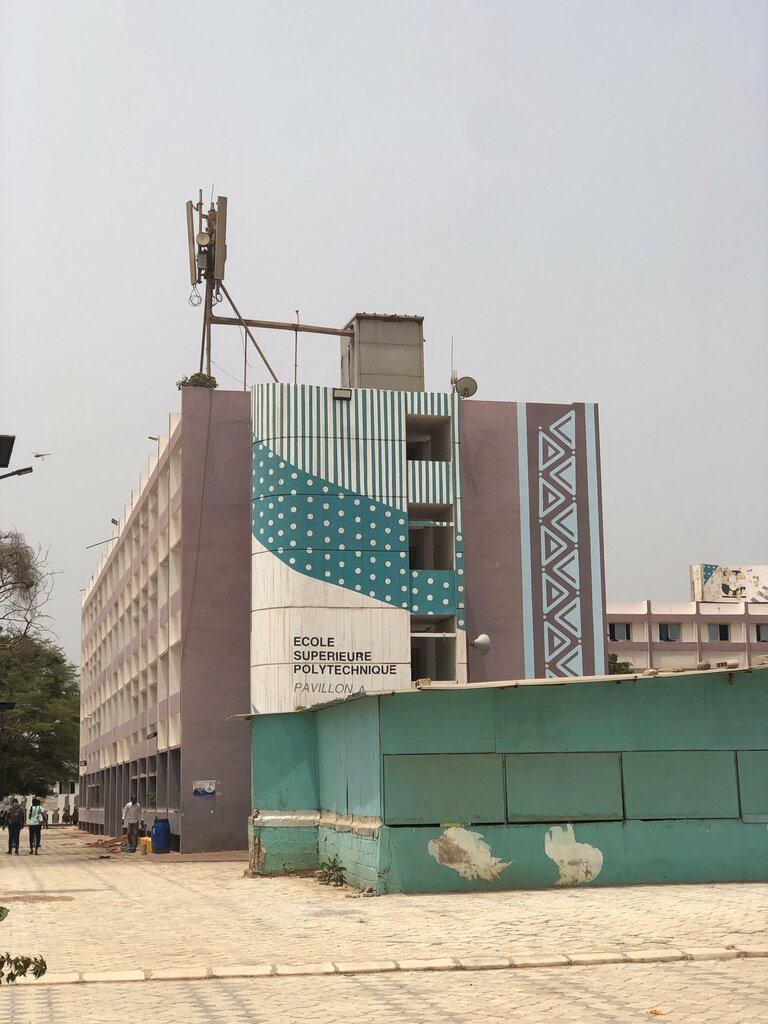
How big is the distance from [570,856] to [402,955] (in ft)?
23.6

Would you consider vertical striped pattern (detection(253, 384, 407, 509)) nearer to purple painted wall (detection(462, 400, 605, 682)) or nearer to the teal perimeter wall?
purple painted wall (detection(462, 400, 605, 682))

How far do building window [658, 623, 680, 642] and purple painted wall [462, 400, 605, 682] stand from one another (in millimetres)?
53914

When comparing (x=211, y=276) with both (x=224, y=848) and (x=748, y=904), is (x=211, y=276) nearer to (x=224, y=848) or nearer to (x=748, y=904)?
(x=224, y=848)

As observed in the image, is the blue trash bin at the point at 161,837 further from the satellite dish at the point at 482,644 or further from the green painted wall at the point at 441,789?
the green painted wall at the point at 441,789

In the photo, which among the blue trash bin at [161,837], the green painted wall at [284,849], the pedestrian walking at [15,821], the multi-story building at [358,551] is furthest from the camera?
the pedestrian walking at [15,821]

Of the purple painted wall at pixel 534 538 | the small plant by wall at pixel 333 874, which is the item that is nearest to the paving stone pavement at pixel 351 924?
the small plant by wall at pixel 333 874

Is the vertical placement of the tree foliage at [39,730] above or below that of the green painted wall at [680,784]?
above

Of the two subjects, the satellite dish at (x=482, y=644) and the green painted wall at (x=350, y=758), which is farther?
the satellite dish at (x=482, y=644)

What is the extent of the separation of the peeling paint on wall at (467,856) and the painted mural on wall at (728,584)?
7487cm

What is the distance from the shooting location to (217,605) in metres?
37.0

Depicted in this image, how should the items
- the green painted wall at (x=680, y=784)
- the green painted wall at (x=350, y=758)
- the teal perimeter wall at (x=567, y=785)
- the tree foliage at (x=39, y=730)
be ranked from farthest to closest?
the tree foliage at (x=39, y=730), the green painted wall at (x=350, y=758), the green painted wall at (x=680, y=784), the teal perimeter wall at (x=567, y=785)

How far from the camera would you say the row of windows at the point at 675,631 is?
8900 centimetres

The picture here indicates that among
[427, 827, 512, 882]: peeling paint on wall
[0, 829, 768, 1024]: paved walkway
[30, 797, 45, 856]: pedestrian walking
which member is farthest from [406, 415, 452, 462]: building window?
[427, 827, 512, 882]: peeling paint on wall

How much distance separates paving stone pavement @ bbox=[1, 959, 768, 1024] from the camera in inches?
387
